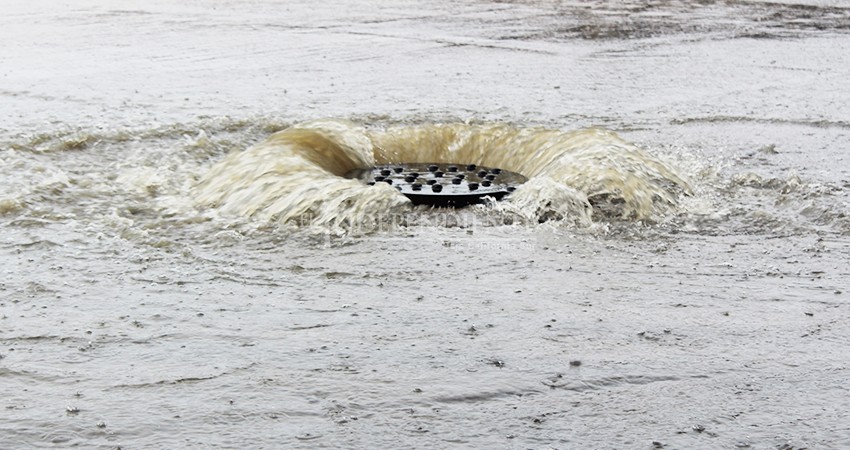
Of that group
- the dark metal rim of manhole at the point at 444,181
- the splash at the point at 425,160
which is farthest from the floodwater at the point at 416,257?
the dark metal rim of manhole at the point at 444,181

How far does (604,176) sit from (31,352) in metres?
3.59

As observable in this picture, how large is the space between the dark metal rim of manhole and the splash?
129 mm

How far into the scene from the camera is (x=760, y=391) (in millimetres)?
4043

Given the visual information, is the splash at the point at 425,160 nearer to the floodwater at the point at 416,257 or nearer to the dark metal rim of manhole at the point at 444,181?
the floodwater at the point at 416,257

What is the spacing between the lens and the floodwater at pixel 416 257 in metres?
3.82

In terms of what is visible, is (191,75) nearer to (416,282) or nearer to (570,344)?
(416,282)

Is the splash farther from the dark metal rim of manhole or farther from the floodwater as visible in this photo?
the dark metal rim of manhole

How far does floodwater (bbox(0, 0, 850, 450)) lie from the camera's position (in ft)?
12.5

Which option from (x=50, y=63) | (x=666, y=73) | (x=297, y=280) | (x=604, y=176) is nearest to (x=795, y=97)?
(x=666, y=73)

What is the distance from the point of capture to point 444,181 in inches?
270

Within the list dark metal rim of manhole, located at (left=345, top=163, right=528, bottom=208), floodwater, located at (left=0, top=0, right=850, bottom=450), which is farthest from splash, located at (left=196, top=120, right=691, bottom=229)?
dark metal rim of manhole, located at (left=345, top=163, right=528, bottom=208)

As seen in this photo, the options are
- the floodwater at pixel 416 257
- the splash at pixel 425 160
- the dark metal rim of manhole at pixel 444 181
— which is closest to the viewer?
the floodwater at pixel 416 257

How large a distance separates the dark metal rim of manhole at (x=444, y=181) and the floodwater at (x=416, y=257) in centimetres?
14

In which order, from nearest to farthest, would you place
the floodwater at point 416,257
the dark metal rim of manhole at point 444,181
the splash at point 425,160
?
the floodwater at point 416,257 → the splash at point 425,160 → the dark metal rim of manhole at point 444,181
